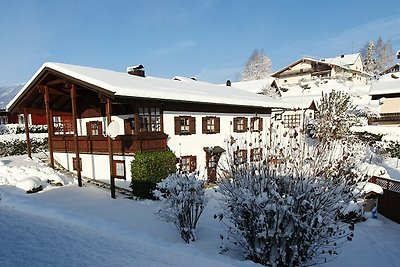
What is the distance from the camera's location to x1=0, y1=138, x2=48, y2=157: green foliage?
1992 centimetres

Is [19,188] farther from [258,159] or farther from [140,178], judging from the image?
[258,159]

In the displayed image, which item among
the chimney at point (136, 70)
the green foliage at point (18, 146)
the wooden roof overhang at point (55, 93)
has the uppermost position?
the chimney at point (136, 70)

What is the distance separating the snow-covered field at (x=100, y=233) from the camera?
8.51 ft

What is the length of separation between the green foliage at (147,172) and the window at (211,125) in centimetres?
501

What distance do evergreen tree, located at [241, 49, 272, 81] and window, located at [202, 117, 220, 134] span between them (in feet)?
210

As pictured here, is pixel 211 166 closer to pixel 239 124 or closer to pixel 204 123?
pixel 204 123

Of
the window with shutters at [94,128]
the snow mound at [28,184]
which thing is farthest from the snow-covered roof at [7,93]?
the snow mound at [28,184]

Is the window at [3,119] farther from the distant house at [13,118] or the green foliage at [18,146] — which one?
the green foliage at [18,146]

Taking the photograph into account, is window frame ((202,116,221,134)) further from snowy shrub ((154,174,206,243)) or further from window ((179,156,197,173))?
snowy shrub ((154,174,206,243))

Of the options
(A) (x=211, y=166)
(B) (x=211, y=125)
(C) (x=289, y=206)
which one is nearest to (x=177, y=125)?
(B) (x=211, y=125)

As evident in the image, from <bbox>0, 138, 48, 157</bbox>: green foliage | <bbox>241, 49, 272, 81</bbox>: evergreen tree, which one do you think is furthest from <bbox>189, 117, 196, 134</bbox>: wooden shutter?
<bbox>241, 49, 272, 81</bbox>: evergreen tree

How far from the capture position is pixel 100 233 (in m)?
3.94

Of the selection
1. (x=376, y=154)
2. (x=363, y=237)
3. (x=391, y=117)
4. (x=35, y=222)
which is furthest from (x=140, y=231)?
(x=391, y=117)

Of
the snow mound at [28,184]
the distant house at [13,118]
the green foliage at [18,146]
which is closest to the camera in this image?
the snow mound at [28,184]
